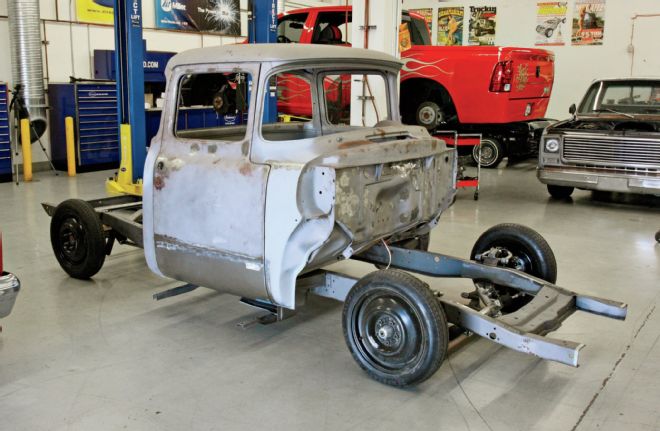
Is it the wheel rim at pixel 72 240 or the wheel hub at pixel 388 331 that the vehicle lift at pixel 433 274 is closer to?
the wheel rim at pixel 72 240

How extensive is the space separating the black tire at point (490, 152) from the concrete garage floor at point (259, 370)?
6.47 m

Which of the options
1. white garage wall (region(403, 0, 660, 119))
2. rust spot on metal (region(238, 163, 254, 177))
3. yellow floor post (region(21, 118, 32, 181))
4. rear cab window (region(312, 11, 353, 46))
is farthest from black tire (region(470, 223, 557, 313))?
white garage wall (region(403, 0, 660, 119))

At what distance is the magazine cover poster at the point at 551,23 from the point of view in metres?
15.8

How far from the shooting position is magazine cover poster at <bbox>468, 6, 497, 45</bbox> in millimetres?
16906

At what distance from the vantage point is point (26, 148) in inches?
412

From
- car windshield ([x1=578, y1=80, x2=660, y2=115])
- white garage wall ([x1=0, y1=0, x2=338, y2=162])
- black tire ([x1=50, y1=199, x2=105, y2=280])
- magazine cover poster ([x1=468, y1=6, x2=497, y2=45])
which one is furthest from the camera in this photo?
magazine cover poster ([x1=468, y1=6, x2=497, y2=45])

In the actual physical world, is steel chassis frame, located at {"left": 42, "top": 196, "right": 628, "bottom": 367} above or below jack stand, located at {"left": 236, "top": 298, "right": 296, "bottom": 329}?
above

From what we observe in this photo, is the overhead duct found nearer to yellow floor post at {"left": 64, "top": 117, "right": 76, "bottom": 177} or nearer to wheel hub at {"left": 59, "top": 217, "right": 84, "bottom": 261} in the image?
yellow floor post at {"left": 64, "top": 117, "right": 76, "bottom": 177}

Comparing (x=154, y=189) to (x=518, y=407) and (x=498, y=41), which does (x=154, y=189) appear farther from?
(x=498, y=41)

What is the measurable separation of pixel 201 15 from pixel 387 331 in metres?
12.1

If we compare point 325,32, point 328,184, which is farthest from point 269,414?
point 325,32

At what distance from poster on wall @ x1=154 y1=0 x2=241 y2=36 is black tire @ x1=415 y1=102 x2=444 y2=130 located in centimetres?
573

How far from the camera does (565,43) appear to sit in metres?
15.9

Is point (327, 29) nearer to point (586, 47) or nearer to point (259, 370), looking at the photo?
point (259, 370)
